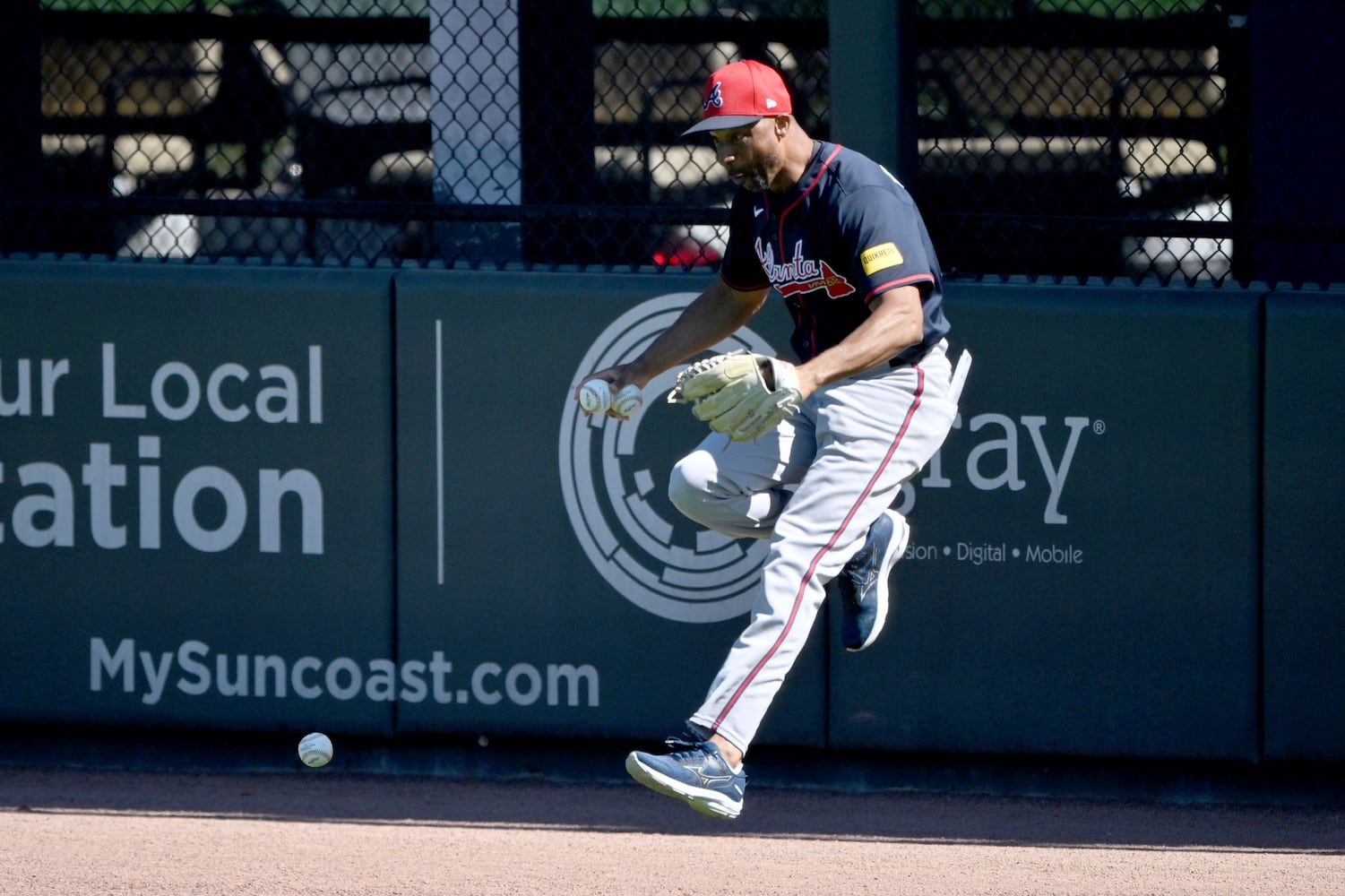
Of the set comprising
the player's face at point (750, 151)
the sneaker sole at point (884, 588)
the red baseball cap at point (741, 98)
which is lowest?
the sneaker sole at point (884, 588)

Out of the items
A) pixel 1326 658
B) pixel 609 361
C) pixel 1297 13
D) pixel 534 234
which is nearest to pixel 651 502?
pixel 609 361

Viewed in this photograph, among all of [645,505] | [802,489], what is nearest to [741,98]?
[802,489]

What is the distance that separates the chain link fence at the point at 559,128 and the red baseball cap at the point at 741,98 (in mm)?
1472

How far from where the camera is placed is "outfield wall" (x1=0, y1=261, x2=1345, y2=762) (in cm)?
512

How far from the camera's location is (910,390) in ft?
13.9

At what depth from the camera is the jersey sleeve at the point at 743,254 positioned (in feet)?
14.3

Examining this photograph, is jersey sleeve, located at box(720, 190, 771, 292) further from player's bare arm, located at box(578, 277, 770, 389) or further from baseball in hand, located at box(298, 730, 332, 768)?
baseball in hand, located at box(298, 730, 332, 768)

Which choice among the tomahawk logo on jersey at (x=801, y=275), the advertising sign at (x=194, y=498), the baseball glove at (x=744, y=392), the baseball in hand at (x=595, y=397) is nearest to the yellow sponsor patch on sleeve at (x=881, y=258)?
the tomahawk logo on jersey at (x=801, y=275)

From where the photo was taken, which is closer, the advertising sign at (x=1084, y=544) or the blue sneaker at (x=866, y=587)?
the blue sneaker at (x=866, y=587)

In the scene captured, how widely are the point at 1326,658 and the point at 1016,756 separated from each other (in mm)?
1007

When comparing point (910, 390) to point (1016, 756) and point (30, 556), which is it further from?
point (30, 556)

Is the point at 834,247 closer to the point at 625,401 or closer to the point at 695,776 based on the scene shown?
the point at 625,401

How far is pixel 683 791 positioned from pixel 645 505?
1.77 m

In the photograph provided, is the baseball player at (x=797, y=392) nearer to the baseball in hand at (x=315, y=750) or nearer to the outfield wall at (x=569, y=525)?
the outfield wall at (x=569, y=525)
